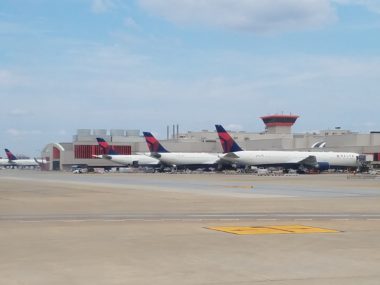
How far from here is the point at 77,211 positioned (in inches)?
1106

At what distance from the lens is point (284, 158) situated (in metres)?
118

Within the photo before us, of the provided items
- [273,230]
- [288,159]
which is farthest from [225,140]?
[273,230]

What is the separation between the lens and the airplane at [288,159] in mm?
116688

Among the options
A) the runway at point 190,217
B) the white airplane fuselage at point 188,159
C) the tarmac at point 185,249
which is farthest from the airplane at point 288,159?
the tarmac at point 185,249

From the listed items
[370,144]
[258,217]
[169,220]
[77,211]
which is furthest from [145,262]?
[370,144]

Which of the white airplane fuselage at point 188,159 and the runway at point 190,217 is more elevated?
the white airplane fuselage at point 188,159

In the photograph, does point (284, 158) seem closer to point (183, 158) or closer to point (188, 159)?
point (188, 159)

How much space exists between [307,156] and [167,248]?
347 ft

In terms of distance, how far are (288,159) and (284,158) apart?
2.74ft

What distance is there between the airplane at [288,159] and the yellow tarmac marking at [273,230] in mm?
97069

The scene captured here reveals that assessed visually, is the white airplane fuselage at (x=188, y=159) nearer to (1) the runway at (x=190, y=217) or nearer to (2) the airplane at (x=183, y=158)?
(2) the airplane at (x=183, y=158)

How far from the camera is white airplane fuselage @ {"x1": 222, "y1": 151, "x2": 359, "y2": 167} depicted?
11712 centimetres

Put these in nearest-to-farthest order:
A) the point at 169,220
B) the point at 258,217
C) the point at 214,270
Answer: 1. the point at 214,270
2. the point at 169,220
3. the point at 258,217

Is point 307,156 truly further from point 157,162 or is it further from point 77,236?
point 77,236
